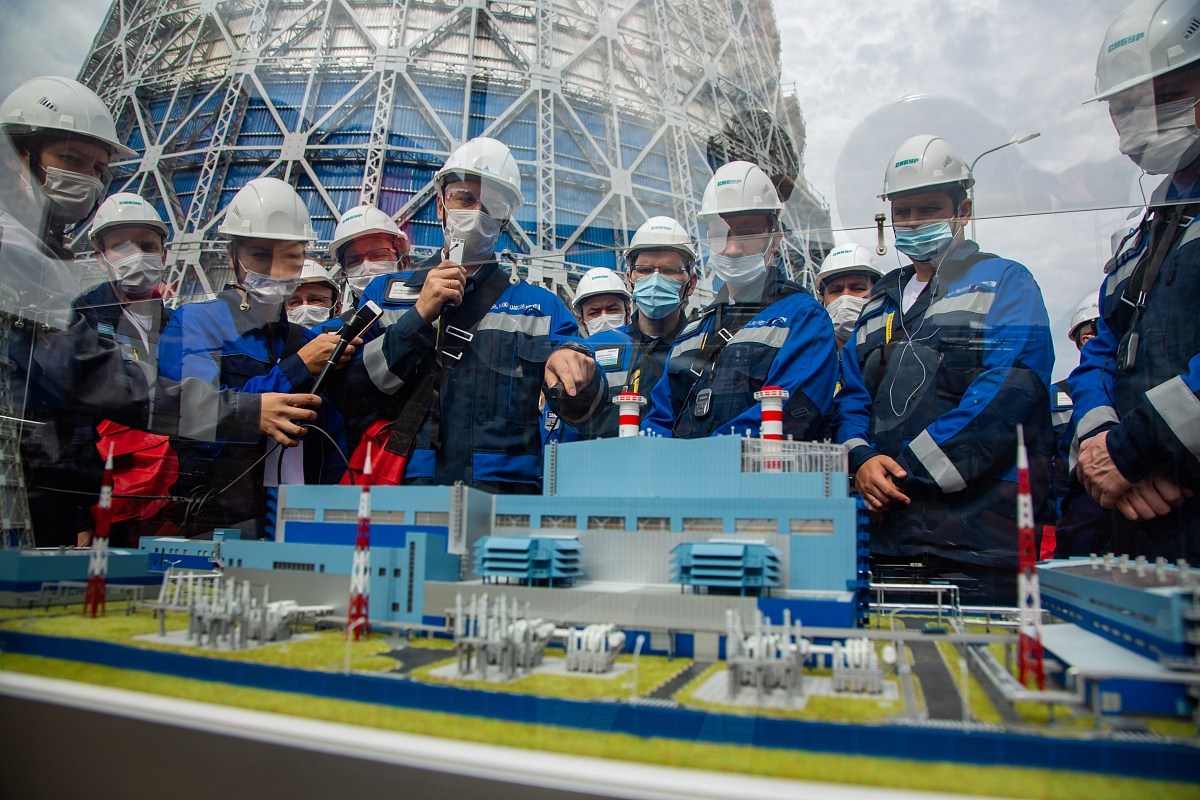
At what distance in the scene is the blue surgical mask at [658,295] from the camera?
11.0ft

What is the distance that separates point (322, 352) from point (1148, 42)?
3.54 meters

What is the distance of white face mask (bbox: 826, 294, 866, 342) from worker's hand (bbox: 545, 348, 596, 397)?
110cm

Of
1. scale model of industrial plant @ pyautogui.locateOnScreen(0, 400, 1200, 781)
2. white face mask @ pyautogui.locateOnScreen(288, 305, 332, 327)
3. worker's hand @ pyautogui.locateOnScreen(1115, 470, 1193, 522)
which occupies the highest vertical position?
white face mask @ pyautogui.locateOnScreen(288, 305, 332, 327)

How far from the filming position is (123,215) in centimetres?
389

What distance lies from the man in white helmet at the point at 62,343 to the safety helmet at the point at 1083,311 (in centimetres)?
330

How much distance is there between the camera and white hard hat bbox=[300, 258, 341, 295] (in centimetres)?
397

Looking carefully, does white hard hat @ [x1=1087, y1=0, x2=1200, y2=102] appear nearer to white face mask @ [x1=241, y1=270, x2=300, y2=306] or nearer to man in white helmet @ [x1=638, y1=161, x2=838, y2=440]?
man in white helmet @ [x1=638, y1=161, x2=838, y2=440]

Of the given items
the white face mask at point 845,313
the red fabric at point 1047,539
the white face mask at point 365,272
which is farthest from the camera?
the white face mask at point 365,272

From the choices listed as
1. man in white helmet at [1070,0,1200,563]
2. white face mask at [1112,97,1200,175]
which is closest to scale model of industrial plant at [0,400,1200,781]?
man in white helmet at [1070,0,1200,563]

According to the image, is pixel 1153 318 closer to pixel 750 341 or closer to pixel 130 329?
pixel 750 341

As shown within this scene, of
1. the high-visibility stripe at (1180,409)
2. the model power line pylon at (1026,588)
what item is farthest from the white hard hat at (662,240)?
the high-visibility stripe at (1180,409)

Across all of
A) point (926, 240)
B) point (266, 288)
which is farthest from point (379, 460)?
point (926, 240)

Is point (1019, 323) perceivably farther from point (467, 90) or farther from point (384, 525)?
point (467, 90)

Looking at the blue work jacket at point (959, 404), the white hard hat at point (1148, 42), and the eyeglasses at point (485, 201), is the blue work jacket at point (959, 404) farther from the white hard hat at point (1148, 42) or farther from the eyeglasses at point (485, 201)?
the eyeglasses at point (485, 201)
